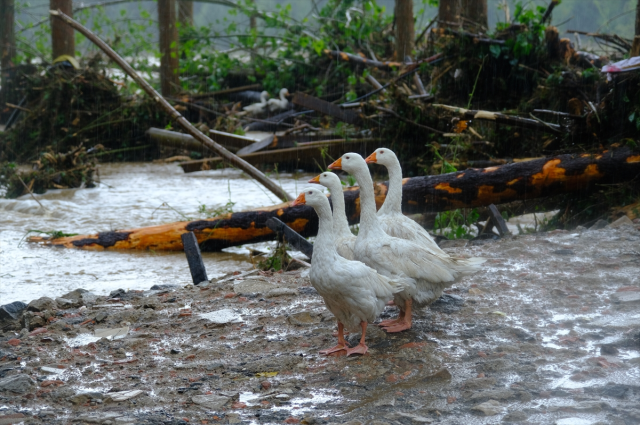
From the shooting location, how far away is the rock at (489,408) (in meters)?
2.98

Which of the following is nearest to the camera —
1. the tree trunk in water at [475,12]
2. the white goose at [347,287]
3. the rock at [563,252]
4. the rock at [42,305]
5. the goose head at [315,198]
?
the white goose at [347,287]

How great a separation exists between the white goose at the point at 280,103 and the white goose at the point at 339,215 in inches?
405

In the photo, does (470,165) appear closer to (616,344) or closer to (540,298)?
(540,298)

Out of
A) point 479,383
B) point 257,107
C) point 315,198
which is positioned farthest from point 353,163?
point 257,107

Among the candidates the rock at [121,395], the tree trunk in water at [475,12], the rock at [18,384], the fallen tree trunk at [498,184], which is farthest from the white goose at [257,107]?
the rock at [121,395]

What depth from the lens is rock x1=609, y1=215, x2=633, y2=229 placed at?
252 inches

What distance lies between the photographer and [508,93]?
10.1 metres

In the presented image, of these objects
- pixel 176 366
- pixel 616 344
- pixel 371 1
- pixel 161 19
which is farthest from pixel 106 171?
pixel 616 344

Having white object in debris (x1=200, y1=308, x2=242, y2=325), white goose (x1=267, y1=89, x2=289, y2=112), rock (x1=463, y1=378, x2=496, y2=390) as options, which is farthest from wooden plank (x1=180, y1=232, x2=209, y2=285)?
white goose (x1=267, y1=89, x2=289, y2=112)

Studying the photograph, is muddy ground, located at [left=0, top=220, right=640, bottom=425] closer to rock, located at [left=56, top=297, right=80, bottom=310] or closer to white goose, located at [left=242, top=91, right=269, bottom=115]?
rock, located at [left=56, top=297, right=80, bottom=310]

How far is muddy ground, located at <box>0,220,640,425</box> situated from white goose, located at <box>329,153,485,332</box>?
0.19 meters

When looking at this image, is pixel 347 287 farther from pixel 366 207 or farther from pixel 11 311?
pixel 11 311

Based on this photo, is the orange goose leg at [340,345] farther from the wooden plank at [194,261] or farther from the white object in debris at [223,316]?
the wooden plank at [194,261]

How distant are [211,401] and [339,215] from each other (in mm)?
2012
